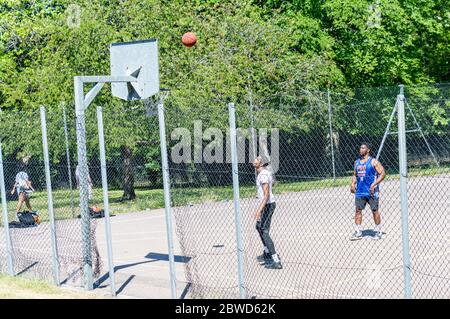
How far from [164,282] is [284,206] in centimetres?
851

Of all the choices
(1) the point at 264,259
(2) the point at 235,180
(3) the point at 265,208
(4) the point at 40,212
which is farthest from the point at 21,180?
(2) the point at 235,180

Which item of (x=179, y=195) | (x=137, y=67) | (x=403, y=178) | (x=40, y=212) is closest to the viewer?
(x=403, y=178)

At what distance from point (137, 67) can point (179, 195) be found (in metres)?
3.13

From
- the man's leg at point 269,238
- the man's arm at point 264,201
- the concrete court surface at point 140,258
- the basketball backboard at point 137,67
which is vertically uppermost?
the basketball backboard at point 137,67

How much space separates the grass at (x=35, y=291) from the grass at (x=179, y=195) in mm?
2375

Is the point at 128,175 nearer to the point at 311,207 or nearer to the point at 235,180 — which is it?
the point at 311,207

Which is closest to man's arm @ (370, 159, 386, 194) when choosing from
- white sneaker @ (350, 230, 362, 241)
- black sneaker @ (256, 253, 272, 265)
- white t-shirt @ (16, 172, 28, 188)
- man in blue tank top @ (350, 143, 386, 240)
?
man in blue tank top @ (350, 143, 386, 240)

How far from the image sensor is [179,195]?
42.5 feet

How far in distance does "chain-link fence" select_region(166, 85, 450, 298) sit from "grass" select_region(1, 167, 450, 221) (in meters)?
0.06

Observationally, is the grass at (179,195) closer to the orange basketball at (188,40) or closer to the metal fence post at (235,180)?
the orange basketball at (188,40)

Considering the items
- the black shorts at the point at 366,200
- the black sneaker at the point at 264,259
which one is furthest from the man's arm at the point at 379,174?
the black sneaker at the point at 264,259

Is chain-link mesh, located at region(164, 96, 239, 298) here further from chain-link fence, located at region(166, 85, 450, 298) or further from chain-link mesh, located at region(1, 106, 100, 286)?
chain-link mesh, located at region(1, 106, 100, 286)

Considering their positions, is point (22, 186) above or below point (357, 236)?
above

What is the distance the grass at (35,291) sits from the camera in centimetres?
1008
